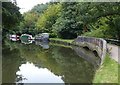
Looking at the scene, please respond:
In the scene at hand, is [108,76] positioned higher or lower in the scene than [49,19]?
lower

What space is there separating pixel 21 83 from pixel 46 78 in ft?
4.03

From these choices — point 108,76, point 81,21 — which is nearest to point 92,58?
point 81,21

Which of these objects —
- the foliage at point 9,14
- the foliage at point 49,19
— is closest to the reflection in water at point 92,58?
the foliage at point 9,14

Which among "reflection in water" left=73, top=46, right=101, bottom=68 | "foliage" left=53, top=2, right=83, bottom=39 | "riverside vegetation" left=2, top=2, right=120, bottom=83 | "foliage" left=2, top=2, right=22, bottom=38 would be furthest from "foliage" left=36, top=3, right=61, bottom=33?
"reflection in water" left=73, top=46, right=101, bottom=68

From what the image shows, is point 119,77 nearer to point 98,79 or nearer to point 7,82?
point 98,79

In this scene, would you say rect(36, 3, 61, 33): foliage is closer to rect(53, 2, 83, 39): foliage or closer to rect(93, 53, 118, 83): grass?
rect(53, 2, 83, 39): foliage

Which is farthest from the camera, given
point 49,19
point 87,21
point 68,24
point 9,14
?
point 49,19

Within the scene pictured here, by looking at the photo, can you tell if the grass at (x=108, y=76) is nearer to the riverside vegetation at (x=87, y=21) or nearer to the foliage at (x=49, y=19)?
the riverside vegetation at (x=87, y=21)

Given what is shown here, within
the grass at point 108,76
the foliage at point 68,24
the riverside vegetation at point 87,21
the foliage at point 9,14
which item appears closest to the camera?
the grass at point 108,76

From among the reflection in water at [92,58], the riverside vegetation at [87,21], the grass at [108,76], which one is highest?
the riverside vegetation at [87,21]

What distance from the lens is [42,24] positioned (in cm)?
4531

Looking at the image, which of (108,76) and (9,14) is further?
(9,14)

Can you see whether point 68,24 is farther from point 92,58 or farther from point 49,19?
point 92,58

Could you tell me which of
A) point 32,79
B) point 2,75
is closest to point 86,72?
point 32,79
